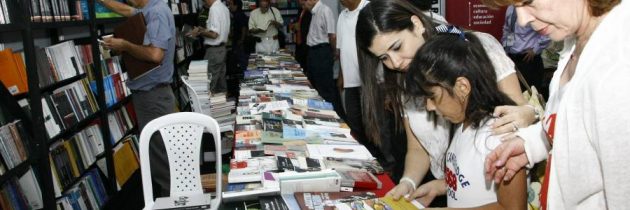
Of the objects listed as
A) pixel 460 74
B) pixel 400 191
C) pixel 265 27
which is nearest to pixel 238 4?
pixel 265 27

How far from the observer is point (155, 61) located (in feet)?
10.9

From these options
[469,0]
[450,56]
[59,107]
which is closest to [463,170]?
[450,56]

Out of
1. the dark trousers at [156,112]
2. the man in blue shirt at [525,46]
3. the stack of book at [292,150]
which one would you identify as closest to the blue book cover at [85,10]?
the dark trousers at [156,112]

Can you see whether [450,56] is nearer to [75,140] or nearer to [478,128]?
[478,128]

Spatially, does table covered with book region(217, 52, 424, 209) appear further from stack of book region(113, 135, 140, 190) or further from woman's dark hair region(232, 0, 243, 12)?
woman's dark hair region(232, 0, 243, 12)

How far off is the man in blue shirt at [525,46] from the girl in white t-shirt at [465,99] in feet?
10.7

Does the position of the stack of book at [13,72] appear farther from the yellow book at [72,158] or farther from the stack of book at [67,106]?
the yellow book at [72,158]

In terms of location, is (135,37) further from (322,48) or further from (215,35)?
(322,48)

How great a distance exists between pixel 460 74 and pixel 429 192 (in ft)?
1.58

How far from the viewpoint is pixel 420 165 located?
6.19ft

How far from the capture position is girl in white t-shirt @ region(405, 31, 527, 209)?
1.43 metres

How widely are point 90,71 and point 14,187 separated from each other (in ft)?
4.01

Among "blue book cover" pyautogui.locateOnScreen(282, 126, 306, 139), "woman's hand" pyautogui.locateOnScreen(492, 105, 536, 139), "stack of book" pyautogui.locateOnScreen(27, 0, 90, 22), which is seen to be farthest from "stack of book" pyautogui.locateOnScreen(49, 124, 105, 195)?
"woman's hand" pyautogui.locateOnScreen(492, 105, 536, 139)

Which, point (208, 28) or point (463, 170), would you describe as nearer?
point (463, 170)
